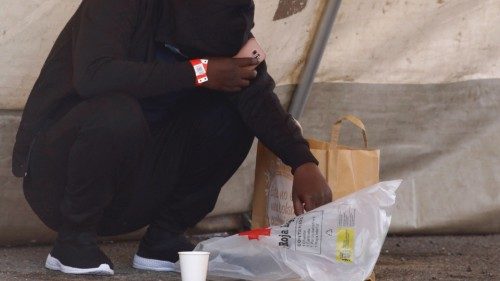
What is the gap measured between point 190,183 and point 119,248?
64cm

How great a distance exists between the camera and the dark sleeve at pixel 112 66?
8.96ft

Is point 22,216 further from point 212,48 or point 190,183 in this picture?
point 212,48

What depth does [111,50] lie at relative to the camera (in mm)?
2742

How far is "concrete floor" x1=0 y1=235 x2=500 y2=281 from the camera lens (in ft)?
9.85

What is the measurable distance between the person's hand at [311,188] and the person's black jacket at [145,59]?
0.15ft

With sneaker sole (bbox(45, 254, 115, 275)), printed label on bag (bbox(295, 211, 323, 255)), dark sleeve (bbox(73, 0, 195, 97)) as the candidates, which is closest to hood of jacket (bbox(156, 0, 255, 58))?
dark sleeve (bbox(73, 0, 195, 97))

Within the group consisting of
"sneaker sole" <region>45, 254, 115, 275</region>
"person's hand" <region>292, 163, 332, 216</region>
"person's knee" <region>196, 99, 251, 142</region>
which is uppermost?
"person's knee" <region>196, 99, 251, 142</region>

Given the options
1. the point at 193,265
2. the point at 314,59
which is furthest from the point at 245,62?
the point at 314,59

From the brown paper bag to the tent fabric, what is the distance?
0.65 m

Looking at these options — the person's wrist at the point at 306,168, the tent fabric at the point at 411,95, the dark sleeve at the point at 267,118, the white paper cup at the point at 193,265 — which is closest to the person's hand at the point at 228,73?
the dark sleeve at the point at 267,118

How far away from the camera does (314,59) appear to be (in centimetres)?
367

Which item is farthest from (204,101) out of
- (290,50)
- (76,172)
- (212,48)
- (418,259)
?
(418,259)

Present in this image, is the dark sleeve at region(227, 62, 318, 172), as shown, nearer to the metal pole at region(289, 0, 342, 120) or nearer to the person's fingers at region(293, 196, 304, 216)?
the person's fingers at region(293, 196, 304, 216)

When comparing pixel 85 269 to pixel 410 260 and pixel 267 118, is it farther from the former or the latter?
pixel 410 260
